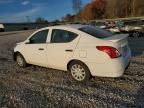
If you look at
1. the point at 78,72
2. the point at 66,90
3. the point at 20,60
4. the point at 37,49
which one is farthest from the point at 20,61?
the point at 66,90

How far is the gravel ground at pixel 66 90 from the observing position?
597 centimetres

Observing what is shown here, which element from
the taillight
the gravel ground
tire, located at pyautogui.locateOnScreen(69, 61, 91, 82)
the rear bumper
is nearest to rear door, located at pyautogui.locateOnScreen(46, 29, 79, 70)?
tire, located at pyautogui.locateOnScreen(69, 61, 91, 82)

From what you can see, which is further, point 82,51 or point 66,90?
point 82,51

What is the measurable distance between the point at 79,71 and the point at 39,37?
2129 millimetres

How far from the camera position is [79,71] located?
770 centimetres

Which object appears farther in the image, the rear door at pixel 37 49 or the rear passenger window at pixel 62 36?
the rear door at pixel 37 49

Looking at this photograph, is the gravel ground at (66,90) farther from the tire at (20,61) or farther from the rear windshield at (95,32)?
the rear windshield at (95,32)

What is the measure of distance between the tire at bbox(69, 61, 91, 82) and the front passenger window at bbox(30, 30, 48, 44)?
59.7 inches

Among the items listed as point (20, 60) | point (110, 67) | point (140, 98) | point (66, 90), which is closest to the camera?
point (140, 98)

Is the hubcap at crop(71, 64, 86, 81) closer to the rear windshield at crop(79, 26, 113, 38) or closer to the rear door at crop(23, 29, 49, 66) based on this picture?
the rear windshield at crop(79, 26, 113, 38)

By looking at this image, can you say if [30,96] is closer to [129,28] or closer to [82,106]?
[82,106]

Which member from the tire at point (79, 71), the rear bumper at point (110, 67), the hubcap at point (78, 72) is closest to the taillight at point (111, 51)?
the rear bumper at point (110, 67)

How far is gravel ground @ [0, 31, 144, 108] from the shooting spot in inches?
235

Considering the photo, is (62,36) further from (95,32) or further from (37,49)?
(37,49)
